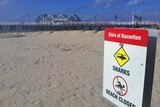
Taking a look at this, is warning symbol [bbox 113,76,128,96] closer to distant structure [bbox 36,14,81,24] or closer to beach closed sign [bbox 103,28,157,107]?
beach closed sign [bbox 103,28,157,107]

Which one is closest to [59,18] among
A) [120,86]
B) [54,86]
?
[54,86]

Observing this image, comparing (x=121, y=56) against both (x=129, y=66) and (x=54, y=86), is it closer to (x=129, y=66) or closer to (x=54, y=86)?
(x=129, y=66)

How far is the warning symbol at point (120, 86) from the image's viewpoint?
260cm

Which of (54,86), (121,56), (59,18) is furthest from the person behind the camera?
(59,18)

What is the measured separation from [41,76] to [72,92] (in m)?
2.18

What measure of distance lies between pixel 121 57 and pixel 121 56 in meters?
0.01

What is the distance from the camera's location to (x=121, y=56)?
260cm

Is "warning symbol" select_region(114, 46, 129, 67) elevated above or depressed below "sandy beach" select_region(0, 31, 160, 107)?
above

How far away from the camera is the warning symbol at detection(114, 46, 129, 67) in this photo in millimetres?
2529

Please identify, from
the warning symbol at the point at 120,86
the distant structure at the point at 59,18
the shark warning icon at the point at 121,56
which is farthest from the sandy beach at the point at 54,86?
the distant structure at the point at 59,18

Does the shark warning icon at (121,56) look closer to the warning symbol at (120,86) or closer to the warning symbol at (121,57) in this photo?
the warning symbol at (121,57)

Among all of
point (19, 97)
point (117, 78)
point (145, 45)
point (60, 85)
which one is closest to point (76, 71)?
point (60, 85)

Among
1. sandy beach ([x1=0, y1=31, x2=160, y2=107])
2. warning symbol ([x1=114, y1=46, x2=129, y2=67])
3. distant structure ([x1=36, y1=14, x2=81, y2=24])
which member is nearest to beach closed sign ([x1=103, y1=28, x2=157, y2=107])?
warning symbol ([x1=114, y1=46, x2=129, y2=67])

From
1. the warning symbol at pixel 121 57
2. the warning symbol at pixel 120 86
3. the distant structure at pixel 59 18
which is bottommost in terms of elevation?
the distant structure at pixel 59 18
